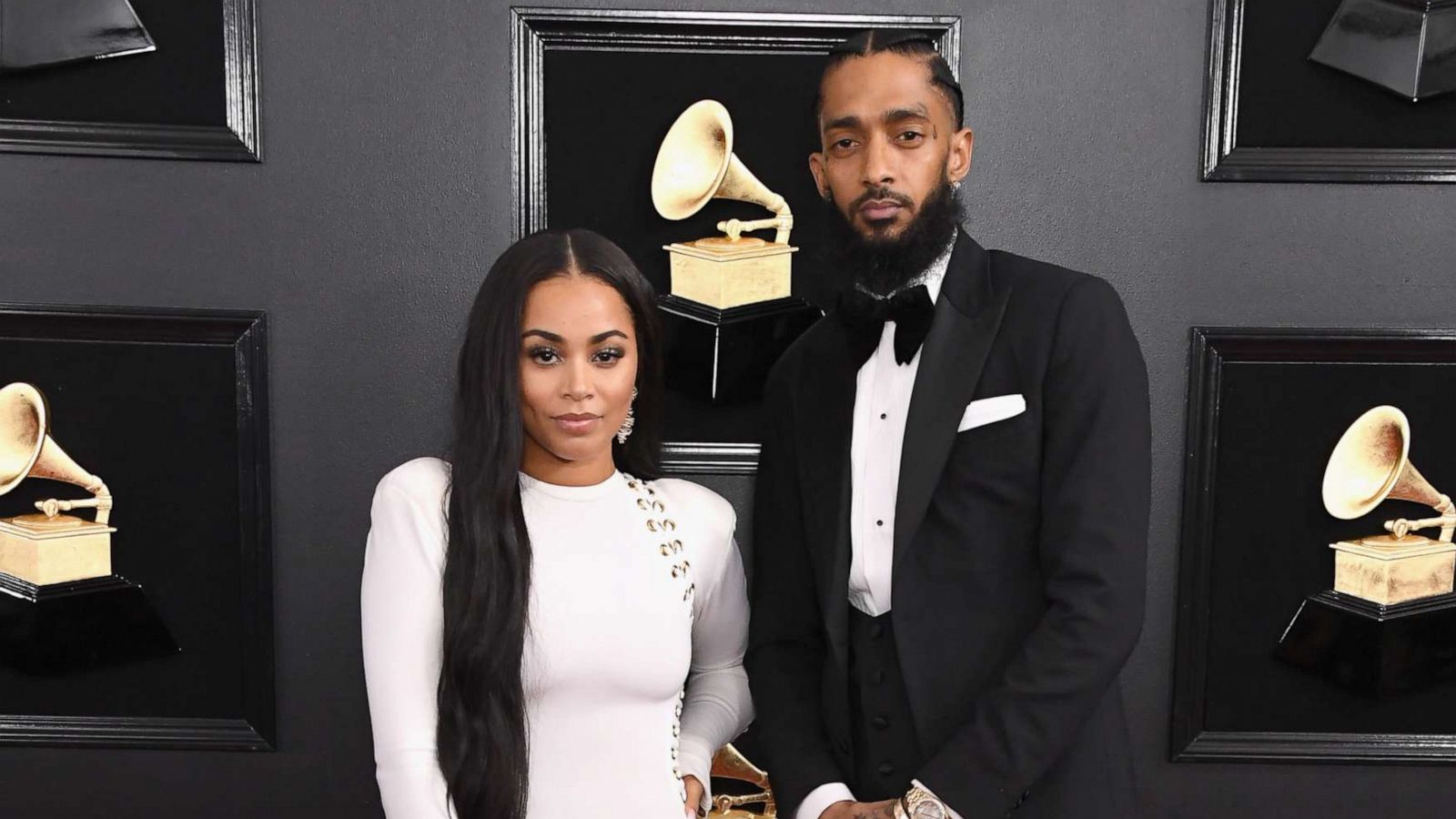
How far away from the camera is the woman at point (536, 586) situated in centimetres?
177

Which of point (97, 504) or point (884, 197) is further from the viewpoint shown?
point (97, 504)

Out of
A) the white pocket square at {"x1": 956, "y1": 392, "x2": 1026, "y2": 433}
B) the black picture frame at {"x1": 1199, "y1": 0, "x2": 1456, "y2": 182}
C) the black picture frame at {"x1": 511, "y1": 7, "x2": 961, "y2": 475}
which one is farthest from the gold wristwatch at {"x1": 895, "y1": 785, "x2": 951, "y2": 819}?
the black picture frame at {"x1": 1199, "y1": 0, "x2": 1456, "y2": 182}

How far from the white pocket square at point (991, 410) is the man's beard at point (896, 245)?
228 mm

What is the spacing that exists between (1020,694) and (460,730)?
775 mm

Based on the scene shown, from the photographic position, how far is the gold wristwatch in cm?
179

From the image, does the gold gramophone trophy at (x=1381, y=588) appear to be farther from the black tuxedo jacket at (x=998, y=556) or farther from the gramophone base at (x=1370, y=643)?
the black tuxedo jacket at (x=998, y=556)

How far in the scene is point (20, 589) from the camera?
2.95m

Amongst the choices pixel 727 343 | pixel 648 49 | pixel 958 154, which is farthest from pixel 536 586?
pixel 648 49

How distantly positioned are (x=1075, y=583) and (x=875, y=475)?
353mm

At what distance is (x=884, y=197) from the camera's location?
1.87m

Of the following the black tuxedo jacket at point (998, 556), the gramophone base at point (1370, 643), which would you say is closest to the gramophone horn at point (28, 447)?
the black tuxedo jacket at point (998, 556)

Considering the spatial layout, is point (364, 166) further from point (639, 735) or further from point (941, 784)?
point (941, 784)

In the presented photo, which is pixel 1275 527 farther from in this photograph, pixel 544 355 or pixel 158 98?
pixel 158 98

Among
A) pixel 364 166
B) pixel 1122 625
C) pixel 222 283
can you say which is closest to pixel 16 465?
pixel 222 283
